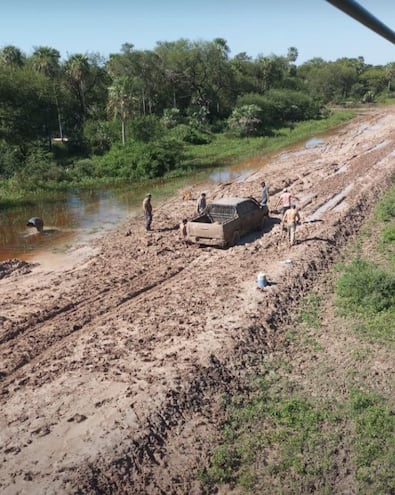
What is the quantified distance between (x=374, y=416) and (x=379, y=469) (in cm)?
124

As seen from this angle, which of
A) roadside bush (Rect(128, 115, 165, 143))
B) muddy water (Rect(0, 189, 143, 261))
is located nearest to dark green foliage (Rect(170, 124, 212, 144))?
roadside bush (Rect(128, 115, 165, 143))

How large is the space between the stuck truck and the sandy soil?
1.38 feet

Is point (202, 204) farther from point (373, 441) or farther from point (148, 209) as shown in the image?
point (373, 441)

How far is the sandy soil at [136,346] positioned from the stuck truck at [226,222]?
0.42 meters

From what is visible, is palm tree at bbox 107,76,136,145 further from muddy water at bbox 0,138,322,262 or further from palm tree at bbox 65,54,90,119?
muddy water at bbox 0,138,322,262

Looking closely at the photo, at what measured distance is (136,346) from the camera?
37.2 feet

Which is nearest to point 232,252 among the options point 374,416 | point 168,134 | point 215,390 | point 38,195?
point 215,390

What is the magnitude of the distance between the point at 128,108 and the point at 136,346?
105 ft

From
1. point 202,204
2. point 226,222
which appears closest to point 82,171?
point 202,204

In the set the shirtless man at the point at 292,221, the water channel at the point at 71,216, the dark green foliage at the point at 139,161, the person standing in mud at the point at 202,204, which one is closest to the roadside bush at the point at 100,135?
the dark green foliage at the point at 139,161

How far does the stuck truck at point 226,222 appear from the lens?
17.8m

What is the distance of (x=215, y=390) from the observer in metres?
9.93

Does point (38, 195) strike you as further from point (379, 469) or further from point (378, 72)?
point (378, 72)

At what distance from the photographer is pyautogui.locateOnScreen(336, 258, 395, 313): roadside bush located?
13.1 meters
